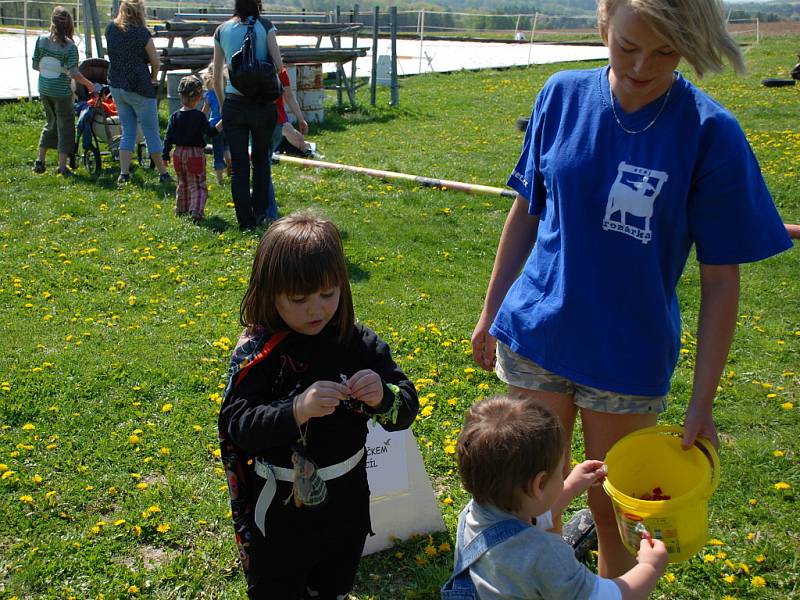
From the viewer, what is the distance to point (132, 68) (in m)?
9.34

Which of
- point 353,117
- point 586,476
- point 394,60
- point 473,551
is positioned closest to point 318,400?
point 473,551

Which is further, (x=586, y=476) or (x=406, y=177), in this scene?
(x=406, y=177)

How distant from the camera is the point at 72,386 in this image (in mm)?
4875

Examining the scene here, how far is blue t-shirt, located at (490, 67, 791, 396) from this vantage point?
83.5 inches

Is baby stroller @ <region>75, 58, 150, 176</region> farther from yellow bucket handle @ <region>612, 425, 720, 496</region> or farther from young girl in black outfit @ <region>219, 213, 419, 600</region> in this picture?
yellow bucket handle @ <region>612, 425, 720, 496</region>

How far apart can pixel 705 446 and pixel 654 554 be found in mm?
344

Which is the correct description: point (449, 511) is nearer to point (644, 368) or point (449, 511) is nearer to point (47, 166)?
point (644, 368)

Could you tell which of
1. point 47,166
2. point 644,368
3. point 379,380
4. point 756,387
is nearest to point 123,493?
point 379,380

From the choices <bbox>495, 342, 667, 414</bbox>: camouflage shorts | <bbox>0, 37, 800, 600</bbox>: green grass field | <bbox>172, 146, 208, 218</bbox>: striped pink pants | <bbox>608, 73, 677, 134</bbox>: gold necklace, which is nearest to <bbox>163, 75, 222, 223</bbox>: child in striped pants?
<bbox>172, 146, 208, 218</bbox>: striped pink pants

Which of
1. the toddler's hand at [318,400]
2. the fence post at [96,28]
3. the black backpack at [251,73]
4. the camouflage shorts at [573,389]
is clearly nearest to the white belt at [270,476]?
the toddler's hand at [318,400]

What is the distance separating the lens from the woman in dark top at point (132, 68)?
367 inches

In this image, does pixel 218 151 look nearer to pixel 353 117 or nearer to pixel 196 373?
pixel 196 373

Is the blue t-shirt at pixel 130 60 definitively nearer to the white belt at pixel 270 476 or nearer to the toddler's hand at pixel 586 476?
the white belt at pixel 270 476

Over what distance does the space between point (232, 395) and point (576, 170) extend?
3.57ft
